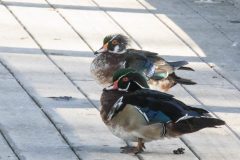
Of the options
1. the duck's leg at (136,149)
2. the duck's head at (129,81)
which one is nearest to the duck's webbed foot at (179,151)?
the duck's leg at (136,149)

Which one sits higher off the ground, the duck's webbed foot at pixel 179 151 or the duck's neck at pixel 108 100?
the duck's neck at pixel 108 100

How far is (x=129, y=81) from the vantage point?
7.27 metres

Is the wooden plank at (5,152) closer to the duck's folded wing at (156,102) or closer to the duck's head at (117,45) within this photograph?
the duck's folded wing at (156,102)

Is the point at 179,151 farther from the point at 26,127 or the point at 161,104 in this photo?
the point at 26,127

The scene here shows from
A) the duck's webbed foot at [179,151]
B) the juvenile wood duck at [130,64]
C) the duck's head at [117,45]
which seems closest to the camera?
the duck's webbed foot at [179,151]

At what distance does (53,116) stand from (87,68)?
4.41 ft

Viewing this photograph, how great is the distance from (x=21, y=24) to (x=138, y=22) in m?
1.25

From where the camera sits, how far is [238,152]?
7445 mm

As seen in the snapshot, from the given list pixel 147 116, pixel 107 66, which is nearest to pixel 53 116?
pixel 107 66

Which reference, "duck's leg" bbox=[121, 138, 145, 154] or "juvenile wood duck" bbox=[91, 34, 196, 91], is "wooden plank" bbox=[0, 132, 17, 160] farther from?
"juvenile wood duck" bbox=[91, 34, 196, 91]

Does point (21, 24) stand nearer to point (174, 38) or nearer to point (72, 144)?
point (174, 38)

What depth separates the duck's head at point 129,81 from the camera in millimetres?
7268

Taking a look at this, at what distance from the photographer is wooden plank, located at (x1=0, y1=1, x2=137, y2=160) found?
24.0 feet

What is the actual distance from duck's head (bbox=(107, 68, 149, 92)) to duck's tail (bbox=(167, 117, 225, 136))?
0.43m
